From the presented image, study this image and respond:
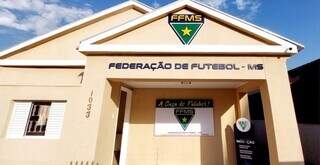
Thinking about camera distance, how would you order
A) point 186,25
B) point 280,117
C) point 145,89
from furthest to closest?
Result: point 145,89, point 186,25, point 280,117

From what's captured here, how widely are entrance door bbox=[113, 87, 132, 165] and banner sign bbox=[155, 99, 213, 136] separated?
4.29ft

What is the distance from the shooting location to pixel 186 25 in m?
7.07

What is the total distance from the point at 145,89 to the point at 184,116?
2.14 metres

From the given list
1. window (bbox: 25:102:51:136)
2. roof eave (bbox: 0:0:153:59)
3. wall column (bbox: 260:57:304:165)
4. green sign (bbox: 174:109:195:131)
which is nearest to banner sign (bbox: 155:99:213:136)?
green sign (bbox: 174:109:195:131)

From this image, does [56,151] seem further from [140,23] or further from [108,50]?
[140,23]

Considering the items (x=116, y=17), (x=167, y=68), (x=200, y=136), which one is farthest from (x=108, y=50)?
(x=200, y=136)

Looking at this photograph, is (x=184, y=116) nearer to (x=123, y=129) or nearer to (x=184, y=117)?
(x=184, y=117)

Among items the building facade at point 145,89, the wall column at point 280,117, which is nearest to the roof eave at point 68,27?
the building facade at point 145,89

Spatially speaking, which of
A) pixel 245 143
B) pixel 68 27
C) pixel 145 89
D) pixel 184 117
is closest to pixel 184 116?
pixel 184 117

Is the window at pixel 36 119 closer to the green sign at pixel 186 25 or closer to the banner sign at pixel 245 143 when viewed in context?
the green sign at pixel 186 25

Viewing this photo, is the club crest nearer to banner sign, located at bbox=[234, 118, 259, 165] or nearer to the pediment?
banner sign, located at bbox=[234, 118, 259, 165]

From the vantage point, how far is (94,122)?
6.10 meters

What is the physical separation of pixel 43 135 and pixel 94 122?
3.28m

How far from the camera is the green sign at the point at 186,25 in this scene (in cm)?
687
